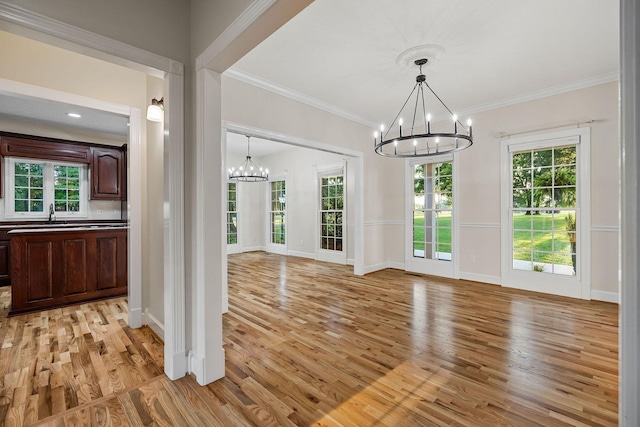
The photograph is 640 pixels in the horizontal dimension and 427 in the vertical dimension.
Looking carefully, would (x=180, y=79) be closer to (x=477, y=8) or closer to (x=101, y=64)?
(x=101, y=64)

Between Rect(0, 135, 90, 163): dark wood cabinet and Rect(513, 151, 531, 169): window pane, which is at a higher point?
Rect(0, 135, 90, 163): dark wood cabinet

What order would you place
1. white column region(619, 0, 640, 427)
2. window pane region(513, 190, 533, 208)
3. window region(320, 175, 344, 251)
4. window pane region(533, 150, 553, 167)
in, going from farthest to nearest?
1. window region(320, 175, 344, 251)
2. window pane region(513, 190, 533, 208)
3. window pane region(533, 150, 553, 167)
4. white column region(619, 0, 640, 427)

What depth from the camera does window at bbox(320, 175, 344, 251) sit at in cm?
708

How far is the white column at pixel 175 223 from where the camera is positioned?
2.14 metres

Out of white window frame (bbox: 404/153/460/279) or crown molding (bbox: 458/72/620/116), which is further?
white window frame (bbox: 404/153/460/279)

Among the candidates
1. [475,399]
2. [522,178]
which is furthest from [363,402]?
[522,178]

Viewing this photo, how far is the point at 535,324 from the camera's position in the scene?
318cm

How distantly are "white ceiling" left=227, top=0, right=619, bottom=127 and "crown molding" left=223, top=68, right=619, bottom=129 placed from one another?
2 centimetres

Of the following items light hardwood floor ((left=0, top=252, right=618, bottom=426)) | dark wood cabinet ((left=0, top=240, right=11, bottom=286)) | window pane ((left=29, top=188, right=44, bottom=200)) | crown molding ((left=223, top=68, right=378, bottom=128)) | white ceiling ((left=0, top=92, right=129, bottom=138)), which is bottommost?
light hardwood floor ((left=0, top=252, right=618, bottom=426))

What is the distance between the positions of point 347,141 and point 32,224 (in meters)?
5.93

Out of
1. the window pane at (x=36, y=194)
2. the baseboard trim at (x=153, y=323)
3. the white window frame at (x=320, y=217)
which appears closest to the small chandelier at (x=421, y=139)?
the white window frame at (x=320, y=217)

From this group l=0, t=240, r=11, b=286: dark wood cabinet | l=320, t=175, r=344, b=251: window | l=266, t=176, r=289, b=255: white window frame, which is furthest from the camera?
l=266, t=176, r=289, b=255: white window frame

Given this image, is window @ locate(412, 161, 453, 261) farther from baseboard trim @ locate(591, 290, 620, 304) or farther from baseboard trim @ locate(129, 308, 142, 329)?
baseboard trim @ locate(129, 308, 142, 329)

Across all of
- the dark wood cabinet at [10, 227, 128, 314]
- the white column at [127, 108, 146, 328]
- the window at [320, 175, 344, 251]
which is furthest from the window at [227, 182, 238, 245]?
the white column at [127, 108, 146, 328]
